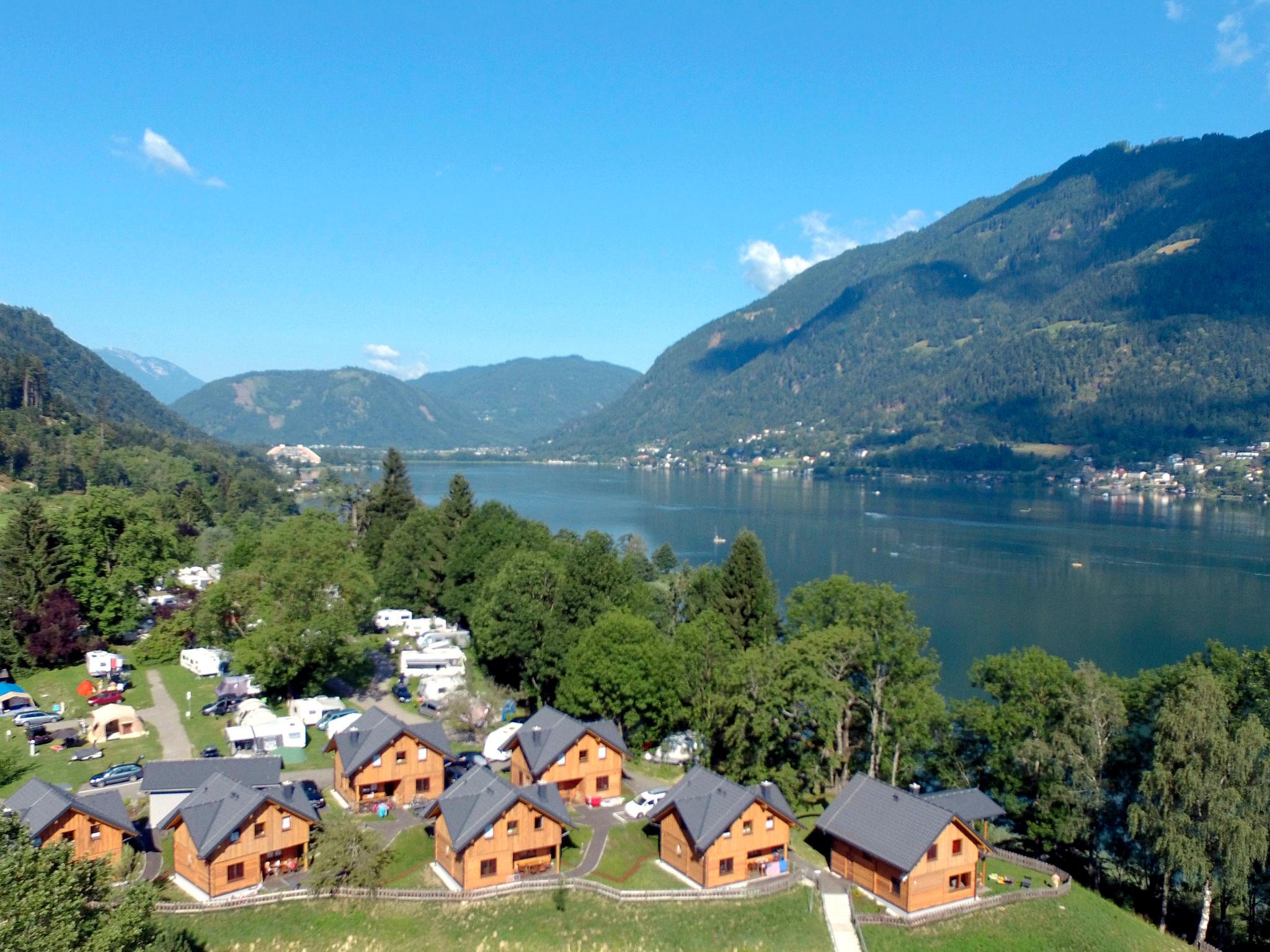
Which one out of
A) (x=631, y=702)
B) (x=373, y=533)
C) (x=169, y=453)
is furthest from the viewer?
(x=169, y=453)

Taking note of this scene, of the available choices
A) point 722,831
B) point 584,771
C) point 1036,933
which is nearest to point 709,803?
point 722,831

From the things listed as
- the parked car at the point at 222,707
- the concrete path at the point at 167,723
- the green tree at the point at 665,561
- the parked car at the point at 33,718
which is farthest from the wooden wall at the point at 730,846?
the green tree at the point at 665,561

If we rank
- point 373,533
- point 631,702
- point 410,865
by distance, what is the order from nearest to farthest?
point 410,865, point 631,702, point 373,533

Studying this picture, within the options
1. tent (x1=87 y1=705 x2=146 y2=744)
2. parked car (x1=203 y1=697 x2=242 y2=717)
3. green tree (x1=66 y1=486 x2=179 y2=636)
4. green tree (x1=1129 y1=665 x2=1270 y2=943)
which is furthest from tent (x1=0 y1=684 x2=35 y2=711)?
green tree (x1=1129 y1=665 x2=1270 y2=943)

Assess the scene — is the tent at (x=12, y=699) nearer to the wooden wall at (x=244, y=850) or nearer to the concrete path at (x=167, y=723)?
the concrete path at (x=167, y=723)

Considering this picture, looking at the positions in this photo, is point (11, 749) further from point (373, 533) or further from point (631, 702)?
point (373, 533)

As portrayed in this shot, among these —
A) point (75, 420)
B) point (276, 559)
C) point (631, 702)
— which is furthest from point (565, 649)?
point (75, 420)
